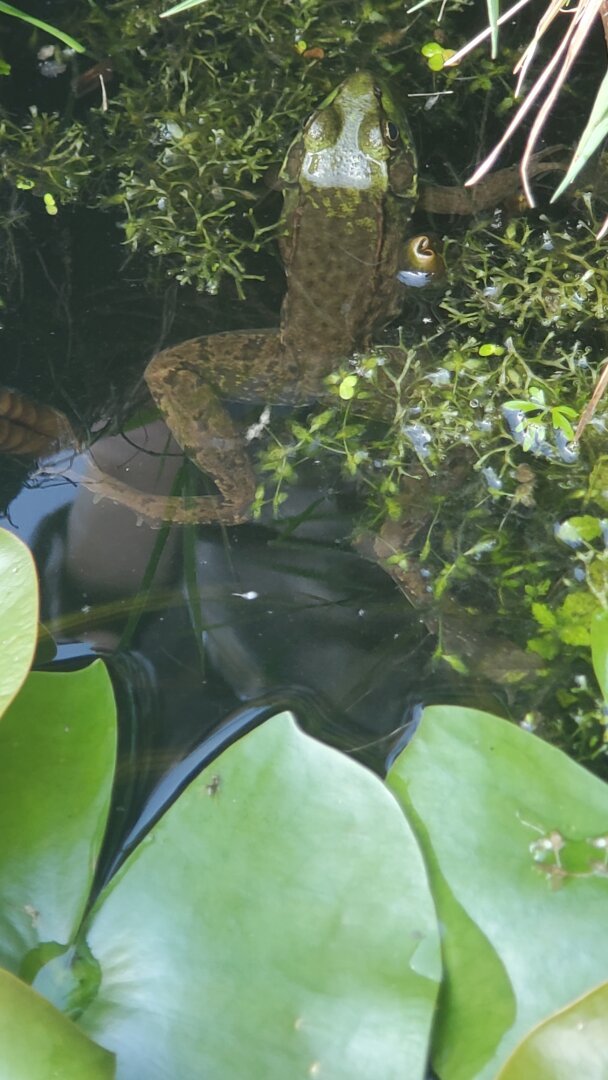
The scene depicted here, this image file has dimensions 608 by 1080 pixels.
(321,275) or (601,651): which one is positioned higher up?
(321,275)

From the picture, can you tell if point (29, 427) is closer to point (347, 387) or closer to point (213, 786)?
point (347, 387)

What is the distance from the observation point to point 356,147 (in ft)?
8.27

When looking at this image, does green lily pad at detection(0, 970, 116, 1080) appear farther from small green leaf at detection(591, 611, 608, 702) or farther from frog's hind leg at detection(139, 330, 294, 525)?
frog's hind leg at detection(139, 330, 294, 525)

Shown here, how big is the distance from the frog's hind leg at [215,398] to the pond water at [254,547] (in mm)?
58

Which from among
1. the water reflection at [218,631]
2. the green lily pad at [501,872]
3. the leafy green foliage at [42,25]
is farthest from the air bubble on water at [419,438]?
the leafy green foliage at [42,25]

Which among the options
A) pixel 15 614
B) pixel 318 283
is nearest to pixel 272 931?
pixel 15 614

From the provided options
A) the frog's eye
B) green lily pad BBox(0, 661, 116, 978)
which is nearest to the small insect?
green lily pad BBox(0, 661, 116, 978)

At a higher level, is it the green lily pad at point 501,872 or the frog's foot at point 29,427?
the frog's foot at point 29,427

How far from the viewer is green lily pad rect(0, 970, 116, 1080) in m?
1.25

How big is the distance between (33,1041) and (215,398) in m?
1.83

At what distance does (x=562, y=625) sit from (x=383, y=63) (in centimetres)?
195

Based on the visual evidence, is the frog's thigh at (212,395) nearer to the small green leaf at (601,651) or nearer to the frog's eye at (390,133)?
the frog's eye at (390,133)

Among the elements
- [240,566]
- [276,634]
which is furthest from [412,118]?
[276,634]

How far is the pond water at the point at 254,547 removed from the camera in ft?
6.66
